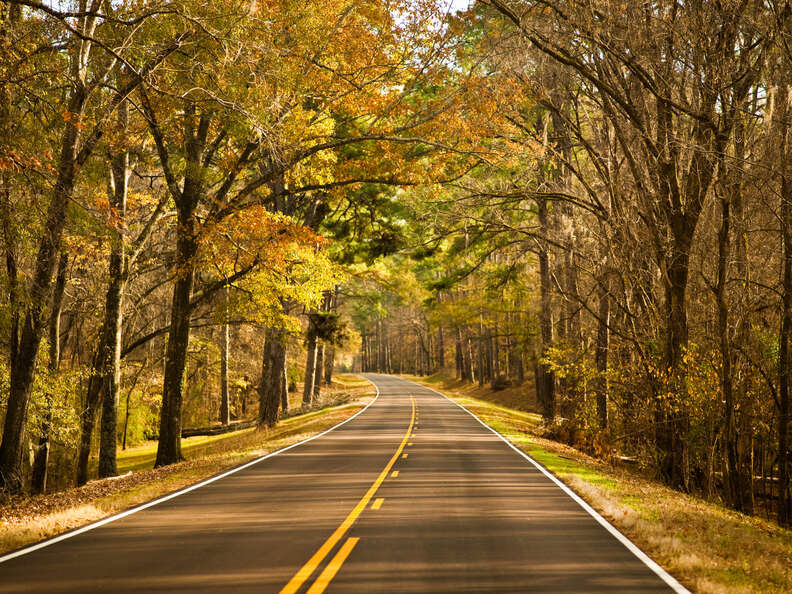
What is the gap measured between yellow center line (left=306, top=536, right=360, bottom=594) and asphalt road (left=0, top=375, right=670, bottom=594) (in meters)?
0.02

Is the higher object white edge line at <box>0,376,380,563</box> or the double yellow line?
the double yellow line

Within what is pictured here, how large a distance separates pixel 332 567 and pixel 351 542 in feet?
3.70

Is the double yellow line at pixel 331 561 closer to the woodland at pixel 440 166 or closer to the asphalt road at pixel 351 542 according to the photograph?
the asphalt road at pixel 351 542

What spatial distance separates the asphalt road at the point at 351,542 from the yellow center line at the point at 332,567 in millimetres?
19

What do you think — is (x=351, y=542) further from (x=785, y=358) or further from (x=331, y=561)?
(x=785, y=358)

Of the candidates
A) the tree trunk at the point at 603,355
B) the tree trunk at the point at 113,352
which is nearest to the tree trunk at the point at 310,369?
the tree trunk at the point at 113,352

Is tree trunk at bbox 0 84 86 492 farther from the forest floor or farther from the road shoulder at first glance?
the forest floor

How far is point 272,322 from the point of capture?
66.1ft

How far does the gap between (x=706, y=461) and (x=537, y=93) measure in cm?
1074

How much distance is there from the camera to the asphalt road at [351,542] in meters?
6.10

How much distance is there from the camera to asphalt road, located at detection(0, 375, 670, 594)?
20.0 feet

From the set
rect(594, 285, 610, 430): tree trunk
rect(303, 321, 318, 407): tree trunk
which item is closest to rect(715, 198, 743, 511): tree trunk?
rect(594, 285, 610, 430): tree trunk

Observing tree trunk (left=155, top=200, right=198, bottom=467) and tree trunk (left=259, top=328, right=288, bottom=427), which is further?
tree trunk (left=259, top=328, right=288, bottom=427)

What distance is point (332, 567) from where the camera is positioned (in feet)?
21.5
